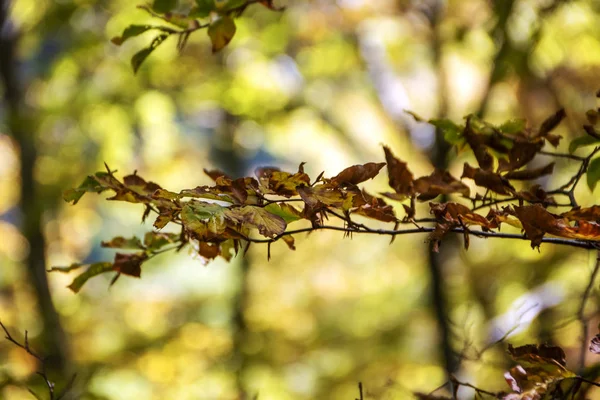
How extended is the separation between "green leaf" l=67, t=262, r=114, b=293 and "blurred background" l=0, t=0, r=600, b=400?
162 centimetres

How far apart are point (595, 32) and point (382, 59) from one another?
54.3 inches

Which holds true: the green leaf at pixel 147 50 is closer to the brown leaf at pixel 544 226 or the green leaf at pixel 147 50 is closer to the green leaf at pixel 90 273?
the green leaf at pixel 90 273

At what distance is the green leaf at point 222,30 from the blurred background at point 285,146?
4.58 feet

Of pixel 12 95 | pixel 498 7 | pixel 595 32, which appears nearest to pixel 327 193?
pixel 498 7

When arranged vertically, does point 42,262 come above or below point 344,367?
above

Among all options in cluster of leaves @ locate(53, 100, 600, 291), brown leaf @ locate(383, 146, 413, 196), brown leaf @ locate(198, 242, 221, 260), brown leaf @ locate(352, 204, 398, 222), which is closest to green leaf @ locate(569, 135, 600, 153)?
cluster of leaves @ locate(53, 100, 600, 291)

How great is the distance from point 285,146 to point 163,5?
13.7 ft

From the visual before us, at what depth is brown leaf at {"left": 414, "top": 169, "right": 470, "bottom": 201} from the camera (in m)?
0.85

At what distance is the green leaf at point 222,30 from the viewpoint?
871mm

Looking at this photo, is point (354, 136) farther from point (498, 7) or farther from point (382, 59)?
point (498, 7)

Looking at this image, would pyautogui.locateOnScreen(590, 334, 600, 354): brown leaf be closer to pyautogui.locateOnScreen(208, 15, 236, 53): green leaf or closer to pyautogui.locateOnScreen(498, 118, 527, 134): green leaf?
pyautogui.locateOnScreen(498, 118, 527, 134): green leaf

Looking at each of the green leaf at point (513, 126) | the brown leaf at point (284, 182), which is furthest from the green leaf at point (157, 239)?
the green leaf at point (513, 126)

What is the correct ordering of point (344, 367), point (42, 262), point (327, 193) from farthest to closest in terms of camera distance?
point (344, 367) → point (42, 262) → point (327, 193)

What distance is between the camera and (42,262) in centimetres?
306
